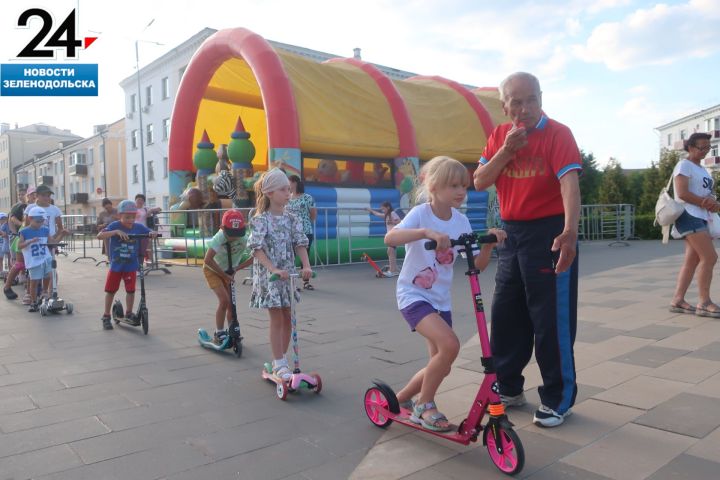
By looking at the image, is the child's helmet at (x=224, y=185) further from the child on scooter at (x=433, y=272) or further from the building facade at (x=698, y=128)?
the building facade at (x=698, y=128)

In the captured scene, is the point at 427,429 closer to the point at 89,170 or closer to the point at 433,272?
the point at 433,272

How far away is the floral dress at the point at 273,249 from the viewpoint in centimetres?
427

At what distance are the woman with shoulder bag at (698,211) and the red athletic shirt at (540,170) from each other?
374 cm

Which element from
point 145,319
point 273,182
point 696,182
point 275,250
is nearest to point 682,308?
point 696,182

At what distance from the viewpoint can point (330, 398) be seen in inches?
160

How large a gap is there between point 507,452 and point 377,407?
916mm

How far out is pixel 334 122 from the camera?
45.7ft

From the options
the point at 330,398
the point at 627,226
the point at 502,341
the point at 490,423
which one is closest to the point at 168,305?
the point at 330,398

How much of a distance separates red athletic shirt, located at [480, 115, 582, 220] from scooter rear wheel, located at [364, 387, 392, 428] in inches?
52.5

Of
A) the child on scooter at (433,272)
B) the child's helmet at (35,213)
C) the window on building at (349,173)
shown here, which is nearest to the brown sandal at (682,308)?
the child on scooter at (433,272)

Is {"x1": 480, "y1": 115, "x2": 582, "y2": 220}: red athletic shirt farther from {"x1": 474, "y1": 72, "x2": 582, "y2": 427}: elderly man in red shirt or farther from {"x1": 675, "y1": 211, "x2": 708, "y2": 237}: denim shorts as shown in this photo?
{"x1": 675, "y1": 211, "x2": 708, "y2": 237}: denim shorts

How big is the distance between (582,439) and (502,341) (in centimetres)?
76

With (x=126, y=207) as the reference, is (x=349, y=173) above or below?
above

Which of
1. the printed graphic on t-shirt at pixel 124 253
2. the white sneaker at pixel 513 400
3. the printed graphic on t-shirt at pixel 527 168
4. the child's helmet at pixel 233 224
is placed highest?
the printed graphic on t-shirt at pixel 527 168
